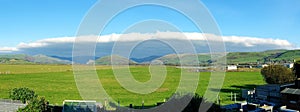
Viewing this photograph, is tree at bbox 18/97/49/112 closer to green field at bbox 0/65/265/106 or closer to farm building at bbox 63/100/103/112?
farm building at bbox 63/100/103/112

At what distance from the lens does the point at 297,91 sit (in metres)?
32.2

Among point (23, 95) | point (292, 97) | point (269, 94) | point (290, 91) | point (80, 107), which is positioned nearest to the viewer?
point (80, 107)

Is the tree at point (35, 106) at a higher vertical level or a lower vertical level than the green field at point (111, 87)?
higher

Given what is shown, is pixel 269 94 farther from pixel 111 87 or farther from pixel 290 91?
pixel 111 87

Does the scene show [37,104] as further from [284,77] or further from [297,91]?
[284,77]

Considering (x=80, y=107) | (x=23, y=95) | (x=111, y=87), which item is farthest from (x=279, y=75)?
(x=23, y=95)

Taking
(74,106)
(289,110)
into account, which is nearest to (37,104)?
(74,106)

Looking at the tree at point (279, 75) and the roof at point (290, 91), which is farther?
the tree at point (279, 75)

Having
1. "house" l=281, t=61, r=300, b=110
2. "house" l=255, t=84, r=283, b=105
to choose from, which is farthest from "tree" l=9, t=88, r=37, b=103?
"house" l=255, t=84, r=283, b=105

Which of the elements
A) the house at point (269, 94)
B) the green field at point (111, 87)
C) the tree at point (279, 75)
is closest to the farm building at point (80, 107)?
the green field at point (111, 87)

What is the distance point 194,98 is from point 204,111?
92cm

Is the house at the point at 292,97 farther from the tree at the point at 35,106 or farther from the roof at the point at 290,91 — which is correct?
the tree at the point at 35,106

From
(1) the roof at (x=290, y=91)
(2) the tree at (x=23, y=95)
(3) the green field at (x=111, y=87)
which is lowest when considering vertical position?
(3) the green field at (x=111, y=87)

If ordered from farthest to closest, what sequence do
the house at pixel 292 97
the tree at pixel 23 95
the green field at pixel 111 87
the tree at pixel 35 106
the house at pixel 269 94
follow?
the green field at pixel 111 87 → the house at pixel 269 94 → the house at pixel 292 97 → the tree at pixel 23 95 → the tree at pixel 35 106
